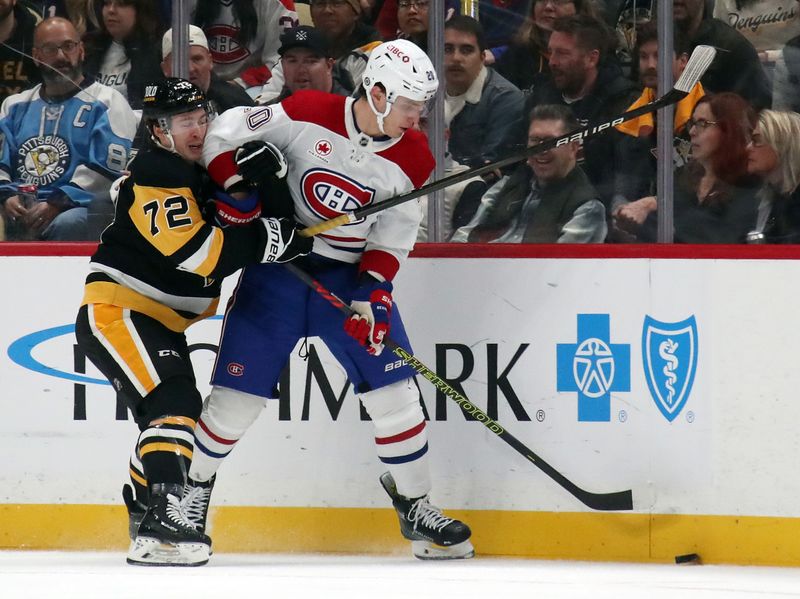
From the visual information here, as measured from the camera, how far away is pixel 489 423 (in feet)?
10.7

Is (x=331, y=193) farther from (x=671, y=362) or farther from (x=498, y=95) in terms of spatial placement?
(x=671, y=362)

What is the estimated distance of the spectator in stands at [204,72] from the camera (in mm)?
3592

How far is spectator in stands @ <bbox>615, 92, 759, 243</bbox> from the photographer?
11.2 ft

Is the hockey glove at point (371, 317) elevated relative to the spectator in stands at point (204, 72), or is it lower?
lower

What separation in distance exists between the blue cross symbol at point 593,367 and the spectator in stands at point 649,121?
13.9 inches

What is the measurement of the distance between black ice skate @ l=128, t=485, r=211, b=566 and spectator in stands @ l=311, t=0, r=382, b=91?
4.31 ft

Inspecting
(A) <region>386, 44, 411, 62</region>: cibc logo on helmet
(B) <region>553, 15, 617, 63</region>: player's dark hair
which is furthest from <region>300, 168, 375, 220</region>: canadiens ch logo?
(B) <region>553, 15, 617, 63</region>: player's dark hair

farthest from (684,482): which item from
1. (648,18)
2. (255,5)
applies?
(255,5)

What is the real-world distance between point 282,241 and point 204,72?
0.83m

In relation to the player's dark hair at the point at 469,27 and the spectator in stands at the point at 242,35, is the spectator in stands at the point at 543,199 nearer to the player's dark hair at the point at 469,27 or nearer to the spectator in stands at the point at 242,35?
the player's dark hair at the point at 469,27

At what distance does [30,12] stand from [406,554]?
74.1 inches

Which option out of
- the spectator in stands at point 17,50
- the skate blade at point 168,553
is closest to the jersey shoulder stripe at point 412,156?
the skate blade at point 168,553

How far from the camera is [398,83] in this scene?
2992mm

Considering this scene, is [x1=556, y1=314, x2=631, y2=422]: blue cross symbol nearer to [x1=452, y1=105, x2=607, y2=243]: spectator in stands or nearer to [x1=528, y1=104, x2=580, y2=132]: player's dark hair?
[x1=452, y1=105, x2=607, y2=243]: spectator in stands
